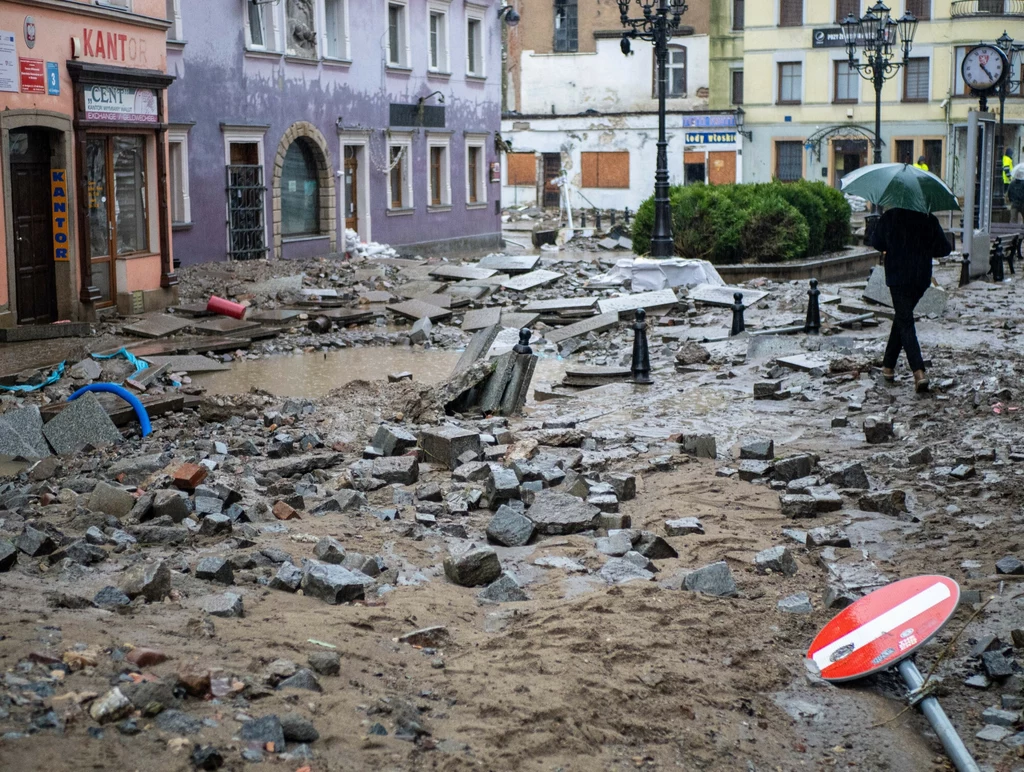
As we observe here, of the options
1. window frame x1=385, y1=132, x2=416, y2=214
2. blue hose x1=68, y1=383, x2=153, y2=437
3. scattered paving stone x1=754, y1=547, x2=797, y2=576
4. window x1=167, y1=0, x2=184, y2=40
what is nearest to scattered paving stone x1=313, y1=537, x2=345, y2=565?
scattered paving stone x1=754, y1=547, x2=797, y2=576

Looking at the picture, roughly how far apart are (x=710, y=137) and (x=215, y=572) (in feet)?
165

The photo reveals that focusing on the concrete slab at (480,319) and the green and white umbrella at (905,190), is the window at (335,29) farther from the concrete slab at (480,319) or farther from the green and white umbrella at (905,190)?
the green and white umbrella at (905,190)

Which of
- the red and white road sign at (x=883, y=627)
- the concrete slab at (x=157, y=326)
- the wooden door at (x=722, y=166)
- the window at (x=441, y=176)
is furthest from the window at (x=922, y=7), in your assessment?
the red and white road sign at (x=883, y=627)

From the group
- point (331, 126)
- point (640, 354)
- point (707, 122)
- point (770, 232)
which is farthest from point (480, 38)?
point (640, 354)

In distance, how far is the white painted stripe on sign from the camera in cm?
494

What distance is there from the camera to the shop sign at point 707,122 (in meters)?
52.8

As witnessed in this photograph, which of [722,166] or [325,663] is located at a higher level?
[722,166]

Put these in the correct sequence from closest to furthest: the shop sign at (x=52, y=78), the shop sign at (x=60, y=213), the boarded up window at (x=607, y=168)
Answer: the shop sign at (x=52, y=78) → the shop sign at (x=60, y=213) → the boarded up window at (x=607, y=168)

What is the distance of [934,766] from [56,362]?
39.0 ft

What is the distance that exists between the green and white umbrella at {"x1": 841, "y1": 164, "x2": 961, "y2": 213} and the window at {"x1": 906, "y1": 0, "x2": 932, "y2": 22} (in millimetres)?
43094

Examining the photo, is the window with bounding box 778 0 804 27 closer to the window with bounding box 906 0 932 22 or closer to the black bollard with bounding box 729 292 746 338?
the window with bounding box 906 0 932 22

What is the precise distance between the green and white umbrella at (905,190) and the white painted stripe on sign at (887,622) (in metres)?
6.24

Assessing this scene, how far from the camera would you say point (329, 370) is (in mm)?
14836

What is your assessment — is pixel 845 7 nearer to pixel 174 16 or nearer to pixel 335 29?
pixel 335 29
